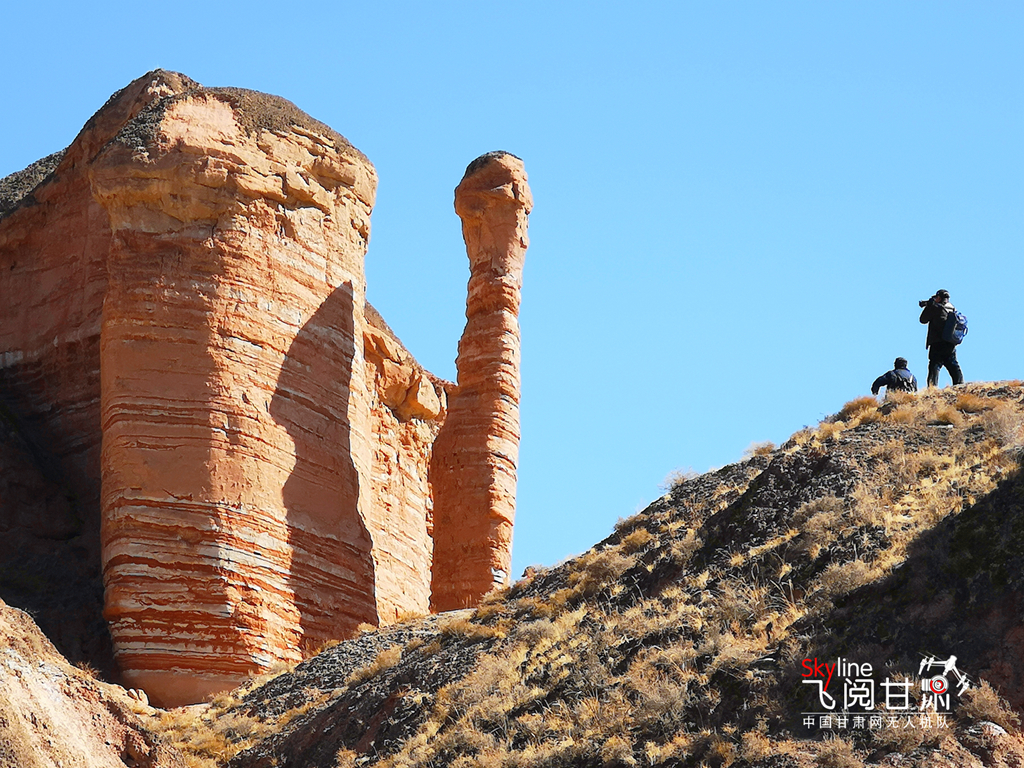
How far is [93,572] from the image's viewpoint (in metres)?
32.8

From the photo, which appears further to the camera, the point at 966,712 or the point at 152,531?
the point at 152,531

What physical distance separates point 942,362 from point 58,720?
1714cm

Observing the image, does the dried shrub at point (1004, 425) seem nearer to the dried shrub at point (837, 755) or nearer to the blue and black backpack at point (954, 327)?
the blue and black backpack at point (954, 327)

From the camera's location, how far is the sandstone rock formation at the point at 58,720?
20484 mm

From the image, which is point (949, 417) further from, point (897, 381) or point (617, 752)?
point (617, 752)

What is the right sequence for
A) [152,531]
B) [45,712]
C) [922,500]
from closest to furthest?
[45,712], [922,500], [152,531]

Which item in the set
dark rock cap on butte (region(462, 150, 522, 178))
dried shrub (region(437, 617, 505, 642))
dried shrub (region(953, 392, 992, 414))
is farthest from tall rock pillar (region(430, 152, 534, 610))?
dried shrub (region(953, 392, 992, 414))

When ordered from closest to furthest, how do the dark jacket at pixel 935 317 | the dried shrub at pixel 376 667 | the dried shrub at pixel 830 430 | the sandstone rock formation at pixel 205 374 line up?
1. the dried shrub at pixel 376 667
2. the dried shrub at pixel 830 430
3. the dark jacket at pixel 935 317
4. the sandstone rock formation at pixel 205 374

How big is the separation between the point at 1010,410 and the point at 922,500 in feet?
12.2

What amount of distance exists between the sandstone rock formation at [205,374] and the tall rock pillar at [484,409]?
8.18 ft

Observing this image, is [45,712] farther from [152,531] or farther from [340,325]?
[340,325]

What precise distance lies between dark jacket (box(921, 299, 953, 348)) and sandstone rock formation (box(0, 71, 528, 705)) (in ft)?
40.1

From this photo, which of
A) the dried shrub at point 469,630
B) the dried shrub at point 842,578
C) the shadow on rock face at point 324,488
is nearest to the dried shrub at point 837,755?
the dried shrub at point 842,578

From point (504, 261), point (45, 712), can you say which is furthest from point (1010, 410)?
point (504, 261)
